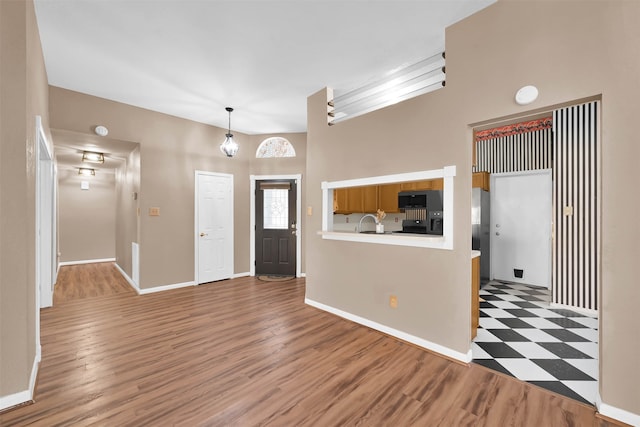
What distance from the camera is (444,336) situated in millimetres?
2588

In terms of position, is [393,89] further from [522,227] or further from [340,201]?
[522,227]

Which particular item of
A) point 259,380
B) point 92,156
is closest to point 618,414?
point 259,380

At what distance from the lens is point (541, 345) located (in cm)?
277

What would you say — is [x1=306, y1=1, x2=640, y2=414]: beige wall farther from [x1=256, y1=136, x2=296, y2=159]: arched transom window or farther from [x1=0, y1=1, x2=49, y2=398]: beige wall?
[x1=0, y1=1, x2=49, y2=398]: beige wall

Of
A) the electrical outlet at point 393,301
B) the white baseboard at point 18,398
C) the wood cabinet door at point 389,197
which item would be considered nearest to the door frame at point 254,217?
the wood cabinet door at point 389,197

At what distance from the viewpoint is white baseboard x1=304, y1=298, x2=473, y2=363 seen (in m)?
2.49

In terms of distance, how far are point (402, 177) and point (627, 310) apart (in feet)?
6.01

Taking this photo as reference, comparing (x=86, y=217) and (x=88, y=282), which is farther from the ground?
(x=86, y=217)

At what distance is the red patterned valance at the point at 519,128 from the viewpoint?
4.81 m

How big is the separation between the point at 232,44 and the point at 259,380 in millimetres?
3102

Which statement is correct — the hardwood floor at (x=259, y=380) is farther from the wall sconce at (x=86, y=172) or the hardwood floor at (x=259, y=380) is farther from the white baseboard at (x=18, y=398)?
the wall sconce at (x=86, y=172)

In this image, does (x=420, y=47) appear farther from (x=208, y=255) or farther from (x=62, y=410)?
(x=208, y=255)

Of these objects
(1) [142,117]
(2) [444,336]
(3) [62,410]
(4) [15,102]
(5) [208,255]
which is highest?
(1) [142,117]

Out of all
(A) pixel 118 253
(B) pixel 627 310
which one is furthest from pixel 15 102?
(A) pixel 118 253
